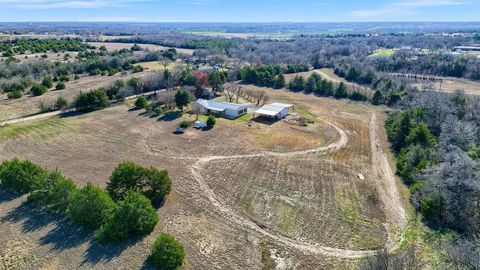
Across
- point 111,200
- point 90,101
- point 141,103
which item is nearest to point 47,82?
point 90,101

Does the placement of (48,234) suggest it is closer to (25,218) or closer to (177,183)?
(25,218)

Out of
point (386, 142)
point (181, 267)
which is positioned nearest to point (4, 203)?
point (181, 267)

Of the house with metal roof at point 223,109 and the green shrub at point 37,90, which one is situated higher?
the green shrub at point 37,90

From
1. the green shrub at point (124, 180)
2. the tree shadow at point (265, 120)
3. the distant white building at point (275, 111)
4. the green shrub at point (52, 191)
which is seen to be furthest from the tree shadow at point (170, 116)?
the green shrub at point (52, 191)

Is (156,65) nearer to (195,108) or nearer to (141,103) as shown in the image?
(141,103)

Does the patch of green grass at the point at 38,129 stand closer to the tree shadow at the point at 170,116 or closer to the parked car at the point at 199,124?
the tree shadow at the point at 170,116

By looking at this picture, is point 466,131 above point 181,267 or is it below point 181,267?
above
